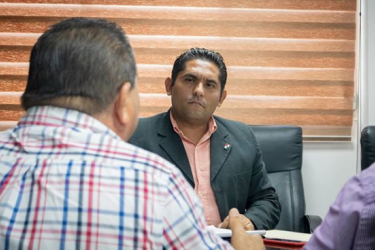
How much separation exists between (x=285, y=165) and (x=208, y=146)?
2.42 feet

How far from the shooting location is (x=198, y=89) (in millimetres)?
2461

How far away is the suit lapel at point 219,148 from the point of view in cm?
245

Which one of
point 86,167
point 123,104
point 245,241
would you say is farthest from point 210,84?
point 86,167

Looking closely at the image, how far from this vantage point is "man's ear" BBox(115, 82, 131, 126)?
110 cm

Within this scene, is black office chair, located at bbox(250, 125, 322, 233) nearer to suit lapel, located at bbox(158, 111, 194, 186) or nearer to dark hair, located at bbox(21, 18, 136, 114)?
suit lapel, located at bbox(158, 111, 194, 186)

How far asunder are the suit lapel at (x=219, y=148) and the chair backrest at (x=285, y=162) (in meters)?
0.53

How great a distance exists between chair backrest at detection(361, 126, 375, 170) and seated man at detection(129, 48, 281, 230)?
0.65 m

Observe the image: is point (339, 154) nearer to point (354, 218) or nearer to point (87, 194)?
point (354, 218)

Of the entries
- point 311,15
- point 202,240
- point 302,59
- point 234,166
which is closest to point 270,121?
point 302,59

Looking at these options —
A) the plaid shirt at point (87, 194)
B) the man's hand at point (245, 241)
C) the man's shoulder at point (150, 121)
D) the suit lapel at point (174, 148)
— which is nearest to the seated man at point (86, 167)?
the plaid shirt at point (87, 194)

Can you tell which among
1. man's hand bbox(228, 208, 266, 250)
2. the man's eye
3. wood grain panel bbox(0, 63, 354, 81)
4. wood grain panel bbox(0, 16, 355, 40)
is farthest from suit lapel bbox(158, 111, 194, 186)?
wood grain panel bbox(0, 16, 355, 40)

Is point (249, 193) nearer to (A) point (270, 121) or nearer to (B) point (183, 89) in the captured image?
(B) point (183, 89)

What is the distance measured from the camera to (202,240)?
1037mm

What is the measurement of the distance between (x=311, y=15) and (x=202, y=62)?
1118 millimetres
